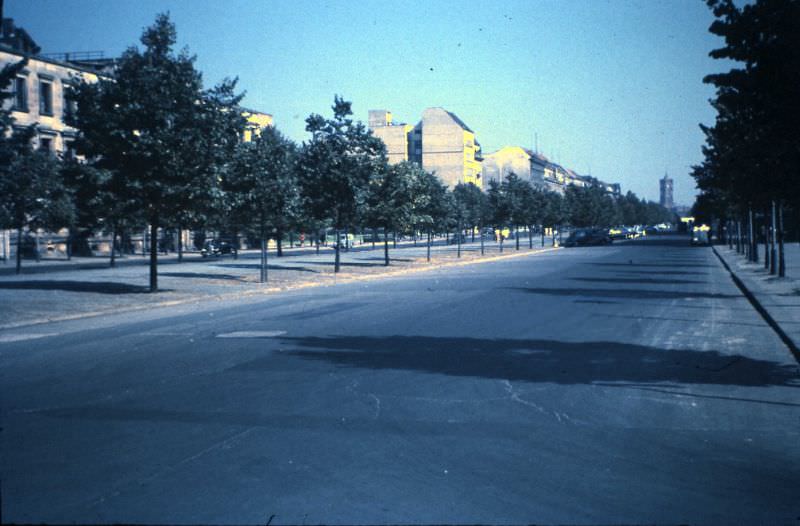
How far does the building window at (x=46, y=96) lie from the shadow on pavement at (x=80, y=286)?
107ft

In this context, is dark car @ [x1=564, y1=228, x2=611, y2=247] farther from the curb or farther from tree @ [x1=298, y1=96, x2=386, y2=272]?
tree @ [x1=298, y1=96, x2=386, y2=272]

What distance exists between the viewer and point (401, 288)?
24.9 metres

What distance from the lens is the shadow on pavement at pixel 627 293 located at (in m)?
20.7

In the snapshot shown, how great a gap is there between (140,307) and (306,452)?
14166 mm

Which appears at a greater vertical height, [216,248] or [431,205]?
[431,205]

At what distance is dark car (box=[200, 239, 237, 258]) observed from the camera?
55.2 meters

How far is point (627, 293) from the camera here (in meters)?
21.6

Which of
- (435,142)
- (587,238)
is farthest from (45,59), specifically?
(435,142)

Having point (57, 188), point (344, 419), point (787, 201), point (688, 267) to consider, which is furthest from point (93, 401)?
point (57, 188)

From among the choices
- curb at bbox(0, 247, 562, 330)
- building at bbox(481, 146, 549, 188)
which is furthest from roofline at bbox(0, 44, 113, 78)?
building at bbox(481, 146, 549, 188)

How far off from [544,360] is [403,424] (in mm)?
4154

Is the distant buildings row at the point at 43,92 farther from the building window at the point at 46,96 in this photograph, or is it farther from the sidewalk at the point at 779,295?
the sidewalk at the point at 779,295

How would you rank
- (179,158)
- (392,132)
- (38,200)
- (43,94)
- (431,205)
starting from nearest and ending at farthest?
(179,158) < (38,200) < (431,205) < (43,94) < (392,132)

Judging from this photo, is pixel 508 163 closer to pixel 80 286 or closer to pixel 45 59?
pixel 45 59
